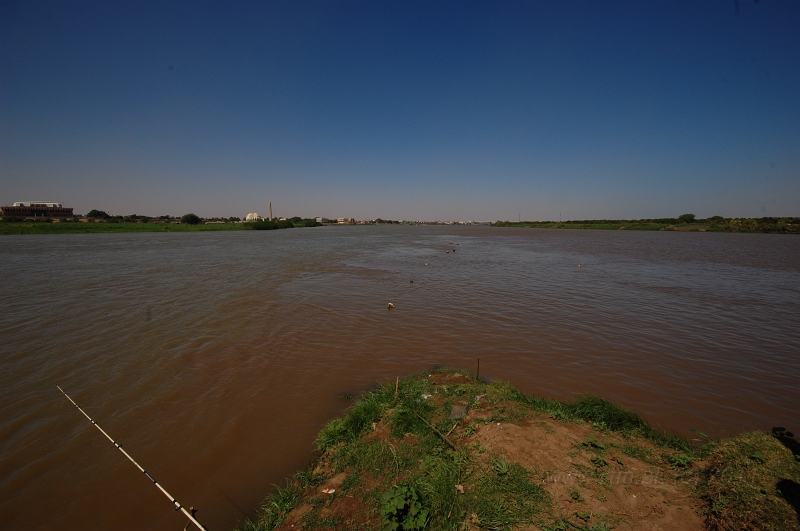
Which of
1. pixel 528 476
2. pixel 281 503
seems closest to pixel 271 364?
pixel 281 503

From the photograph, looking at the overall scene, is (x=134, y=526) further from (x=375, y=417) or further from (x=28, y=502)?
(x=375, y=417)

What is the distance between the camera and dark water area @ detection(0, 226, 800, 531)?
14.9 ft

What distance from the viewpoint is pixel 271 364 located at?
7.84 meters

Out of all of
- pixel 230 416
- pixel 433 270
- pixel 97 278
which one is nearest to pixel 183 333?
pixel 230 416

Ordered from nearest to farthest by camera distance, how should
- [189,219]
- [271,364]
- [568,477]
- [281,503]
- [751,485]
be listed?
[751,485] → [568,477] → [281,503] → [271,364] → [189,219]

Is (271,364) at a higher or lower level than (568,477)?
lower

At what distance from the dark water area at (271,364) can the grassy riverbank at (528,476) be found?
1033 mm

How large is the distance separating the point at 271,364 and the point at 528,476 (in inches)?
246

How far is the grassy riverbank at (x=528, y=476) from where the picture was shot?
10.2ft

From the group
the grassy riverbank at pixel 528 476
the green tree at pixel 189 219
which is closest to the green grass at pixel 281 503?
the grassy riverbank at pixel 528 476

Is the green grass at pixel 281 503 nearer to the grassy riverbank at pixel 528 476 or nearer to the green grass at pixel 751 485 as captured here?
the grassy riverbank at pixel 528 476

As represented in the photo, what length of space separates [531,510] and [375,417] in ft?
8.97

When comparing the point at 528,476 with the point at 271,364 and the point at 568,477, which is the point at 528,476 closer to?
the point at 568,477

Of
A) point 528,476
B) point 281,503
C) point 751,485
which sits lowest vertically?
point 281,503
